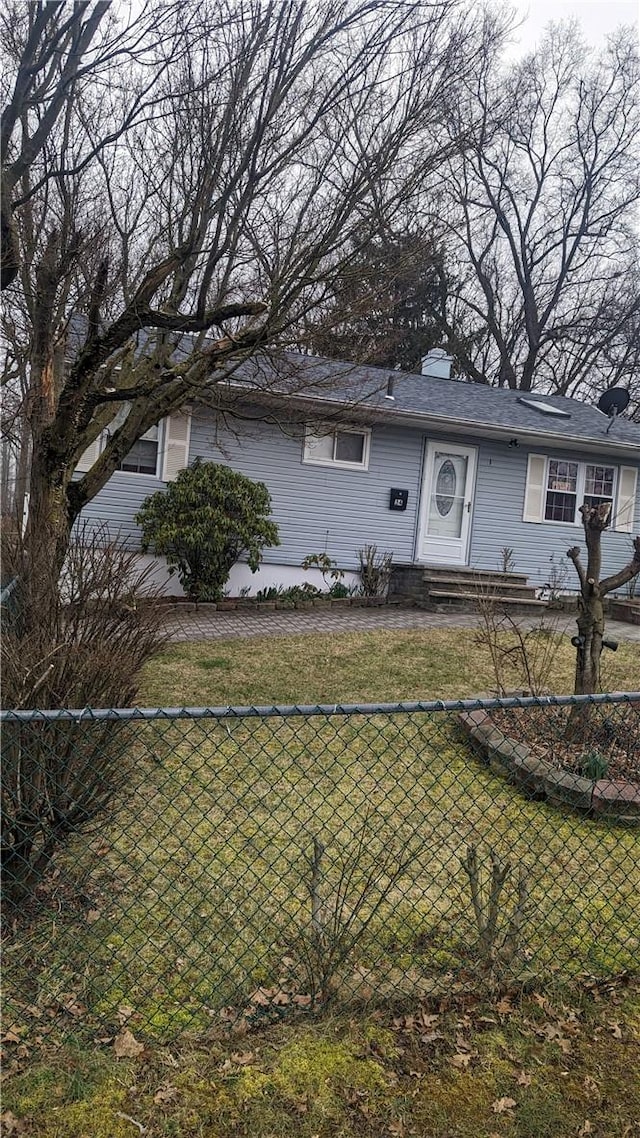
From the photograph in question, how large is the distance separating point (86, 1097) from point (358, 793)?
2.65m

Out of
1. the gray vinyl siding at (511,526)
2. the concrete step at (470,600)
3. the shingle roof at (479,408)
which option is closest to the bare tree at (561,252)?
the shingle roof at (479,408)

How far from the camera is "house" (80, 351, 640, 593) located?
1223 centimetres

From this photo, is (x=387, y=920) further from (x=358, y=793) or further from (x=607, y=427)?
(x=607, y=427)

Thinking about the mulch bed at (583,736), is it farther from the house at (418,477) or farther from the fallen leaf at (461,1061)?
the house at (418,477)

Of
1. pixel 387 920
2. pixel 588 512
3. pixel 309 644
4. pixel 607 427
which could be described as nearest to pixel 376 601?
pixel 309 644

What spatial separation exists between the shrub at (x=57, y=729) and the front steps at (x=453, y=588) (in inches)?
326

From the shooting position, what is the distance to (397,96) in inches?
239

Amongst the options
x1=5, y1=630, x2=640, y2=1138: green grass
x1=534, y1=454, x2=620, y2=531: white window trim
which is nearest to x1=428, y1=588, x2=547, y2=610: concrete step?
x1=534, y1=454, x2=620, y2=531: white window trim

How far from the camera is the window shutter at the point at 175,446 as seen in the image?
12.1 meters

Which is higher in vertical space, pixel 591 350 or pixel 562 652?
pixel 591 350

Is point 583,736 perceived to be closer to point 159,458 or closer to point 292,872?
point 292,872

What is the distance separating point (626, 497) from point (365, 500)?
18.3 feet

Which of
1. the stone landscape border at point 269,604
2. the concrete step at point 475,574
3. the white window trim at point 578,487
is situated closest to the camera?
the stone landscape border at point 269,604

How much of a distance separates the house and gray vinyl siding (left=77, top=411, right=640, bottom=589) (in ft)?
0.06
